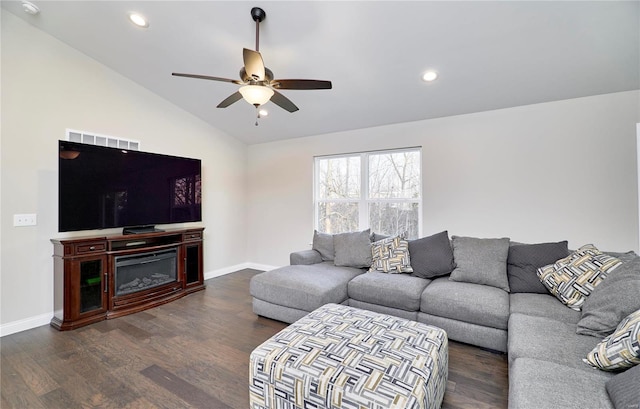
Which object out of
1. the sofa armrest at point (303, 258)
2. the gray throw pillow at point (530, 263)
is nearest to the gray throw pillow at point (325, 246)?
the sofa armrest at point (303, 258)

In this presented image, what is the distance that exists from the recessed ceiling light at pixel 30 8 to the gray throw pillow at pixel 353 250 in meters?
3.99

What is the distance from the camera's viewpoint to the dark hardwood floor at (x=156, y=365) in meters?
1.82

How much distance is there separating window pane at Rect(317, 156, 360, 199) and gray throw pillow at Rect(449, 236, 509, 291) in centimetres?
190

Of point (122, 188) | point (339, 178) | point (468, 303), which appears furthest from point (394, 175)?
point (122, 188)

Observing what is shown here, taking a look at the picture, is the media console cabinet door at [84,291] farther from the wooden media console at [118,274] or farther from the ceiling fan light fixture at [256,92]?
the ceiling fan light fixture at [256,92]

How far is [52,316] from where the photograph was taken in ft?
9.95

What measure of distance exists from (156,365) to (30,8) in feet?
11.6

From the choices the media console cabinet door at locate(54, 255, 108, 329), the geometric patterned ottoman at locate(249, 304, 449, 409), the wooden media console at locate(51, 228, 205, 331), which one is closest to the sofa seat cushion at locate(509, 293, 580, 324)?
the geometric patterned ottoman at locate(249, 304, 449, 409)

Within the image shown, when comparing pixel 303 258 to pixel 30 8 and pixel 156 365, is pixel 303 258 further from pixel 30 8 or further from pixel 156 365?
pixel 30 8

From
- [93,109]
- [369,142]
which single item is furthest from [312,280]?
[93,109]

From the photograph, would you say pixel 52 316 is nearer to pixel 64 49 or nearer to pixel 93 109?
pixel 93 109

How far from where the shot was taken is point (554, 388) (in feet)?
4.02

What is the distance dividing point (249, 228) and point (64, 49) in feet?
11.8

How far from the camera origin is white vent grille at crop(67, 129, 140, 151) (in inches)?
127
